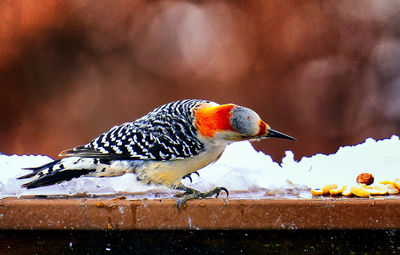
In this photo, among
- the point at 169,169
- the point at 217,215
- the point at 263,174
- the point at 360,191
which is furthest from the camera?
the point at 169,169

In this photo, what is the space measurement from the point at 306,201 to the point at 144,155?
536 millimetres

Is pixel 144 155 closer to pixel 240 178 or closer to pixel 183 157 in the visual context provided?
pixel 183 157

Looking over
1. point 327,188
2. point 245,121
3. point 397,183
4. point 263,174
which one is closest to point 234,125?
point 245,121

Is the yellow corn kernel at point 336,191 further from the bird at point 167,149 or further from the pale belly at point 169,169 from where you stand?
the pale belly at point 169,169

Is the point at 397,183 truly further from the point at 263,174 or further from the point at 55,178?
the point at 55,178

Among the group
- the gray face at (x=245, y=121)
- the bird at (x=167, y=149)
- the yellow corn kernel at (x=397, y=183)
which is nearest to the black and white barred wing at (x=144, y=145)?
the bird at (x=167, y=149)

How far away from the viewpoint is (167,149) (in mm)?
1308

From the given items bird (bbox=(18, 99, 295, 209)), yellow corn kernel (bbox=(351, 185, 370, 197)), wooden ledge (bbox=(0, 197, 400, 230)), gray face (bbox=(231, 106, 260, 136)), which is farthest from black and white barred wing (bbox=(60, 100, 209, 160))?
yellow corn kernel (bbox=(351, 185, 370, 197))

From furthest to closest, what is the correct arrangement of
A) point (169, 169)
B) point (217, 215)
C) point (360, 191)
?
point (169, 169) → point (360, 191) → point (217, 215)

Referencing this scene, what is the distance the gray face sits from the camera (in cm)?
122

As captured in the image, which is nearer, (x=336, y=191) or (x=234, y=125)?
A: (x=336, y=191)

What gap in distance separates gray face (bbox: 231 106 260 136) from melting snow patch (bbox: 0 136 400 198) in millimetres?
64

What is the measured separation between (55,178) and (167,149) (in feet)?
0.95
